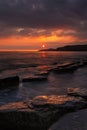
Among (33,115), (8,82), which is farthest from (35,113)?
(8,82)

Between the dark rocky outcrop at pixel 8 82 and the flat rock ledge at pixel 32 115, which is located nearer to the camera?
the flat rock ledge at pixel 32 115

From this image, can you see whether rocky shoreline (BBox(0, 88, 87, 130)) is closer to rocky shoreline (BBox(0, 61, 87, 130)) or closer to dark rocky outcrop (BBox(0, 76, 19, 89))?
rocky shoreline (BBox(0, 61, 87, 130))

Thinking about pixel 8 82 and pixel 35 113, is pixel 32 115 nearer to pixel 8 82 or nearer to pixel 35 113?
pixel 35 113

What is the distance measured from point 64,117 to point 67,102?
1.24 metres

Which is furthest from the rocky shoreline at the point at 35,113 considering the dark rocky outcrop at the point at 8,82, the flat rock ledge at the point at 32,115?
the dark rocky outcrop at the point at 8,82

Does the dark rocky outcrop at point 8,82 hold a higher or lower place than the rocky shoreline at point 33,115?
lower

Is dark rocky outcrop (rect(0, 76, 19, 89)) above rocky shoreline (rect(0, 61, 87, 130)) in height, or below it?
below

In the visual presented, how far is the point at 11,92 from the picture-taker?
13.9 metres

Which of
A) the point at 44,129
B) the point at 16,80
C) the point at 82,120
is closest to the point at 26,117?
the point at 44,129

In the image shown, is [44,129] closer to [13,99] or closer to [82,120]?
[82,120]

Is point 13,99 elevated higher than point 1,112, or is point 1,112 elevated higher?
point 1,112

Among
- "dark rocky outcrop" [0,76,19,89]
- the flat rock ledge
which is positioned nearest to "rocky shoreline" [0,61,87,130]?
the flat rock ledge

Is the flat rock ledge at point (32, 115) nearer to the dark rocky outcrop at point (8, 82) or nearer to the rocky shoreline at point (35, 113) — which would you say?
the rocky shoreline at point (35, 113)

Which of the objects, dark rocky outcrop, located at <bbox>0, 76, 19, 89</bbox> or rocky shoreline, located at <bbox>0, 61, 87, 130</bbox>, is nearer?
rocky shoreline, located at <bbox>0, 61, 87, 130</bbox>
